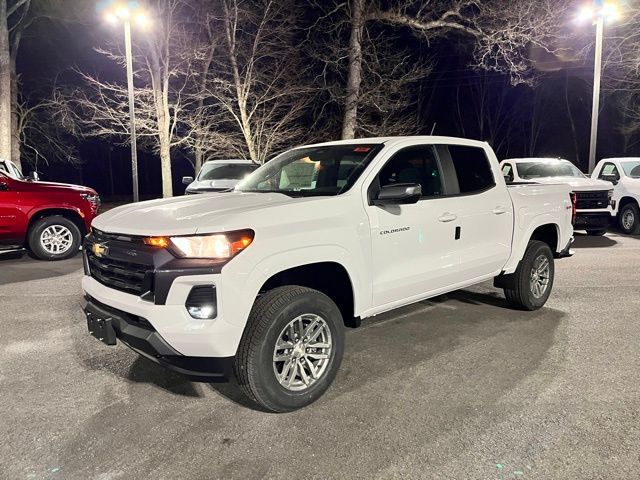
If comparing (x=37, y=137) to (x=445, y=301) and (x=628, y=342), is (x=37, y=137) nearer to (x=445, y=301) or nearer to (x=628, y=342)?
(x=445, y=301)

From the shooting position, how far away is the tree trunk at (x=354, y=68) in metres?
19.1

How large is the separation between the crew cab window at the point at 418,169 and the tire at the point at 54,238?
7.24 meters

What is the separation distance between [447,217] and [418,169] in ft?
1.65

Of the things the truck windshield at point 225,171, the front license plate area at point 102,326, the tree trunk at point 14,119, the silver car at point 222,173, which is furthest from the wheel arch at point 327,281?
the tree trunk at point 14,119

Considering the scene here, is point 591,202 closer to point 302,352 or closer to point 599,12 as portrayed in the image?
point 599,12

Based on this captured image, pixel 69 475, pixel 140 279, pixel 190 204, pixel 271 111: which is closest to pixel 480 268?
pixel 190 204

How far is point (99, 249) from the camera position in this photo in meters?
3.62

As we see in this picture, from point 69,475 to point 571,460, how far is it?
2.74 metres

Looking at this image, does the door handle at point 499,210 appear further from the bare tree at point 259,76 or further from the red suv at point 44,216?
the bare tree at point 259,76

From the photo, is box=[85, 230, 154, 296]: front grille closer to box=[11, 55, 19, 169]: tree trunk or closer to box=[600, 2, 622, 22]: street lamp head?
box=[600, 2, 622, 22]: street lamp head

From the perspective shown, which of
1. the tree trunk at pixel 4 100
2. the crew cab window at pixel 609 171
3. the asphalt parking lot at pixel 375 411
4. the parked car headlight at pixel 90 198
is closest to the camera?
the asphalt parking lot at pixel 375 411

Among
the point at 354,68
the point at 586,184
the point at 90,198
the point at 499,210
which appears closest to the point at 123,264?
the point at 499,210

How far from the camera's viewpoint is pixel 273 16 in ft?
68.3

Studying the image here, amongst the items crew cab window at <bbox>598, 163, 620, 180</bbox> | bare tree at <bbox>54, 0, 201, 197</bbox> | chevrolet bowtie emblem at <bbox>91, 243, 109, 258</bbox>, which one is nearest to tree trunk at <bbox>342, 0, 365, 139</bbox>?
bare tree at <bbox>54, 0, 201, 197</bbox>
